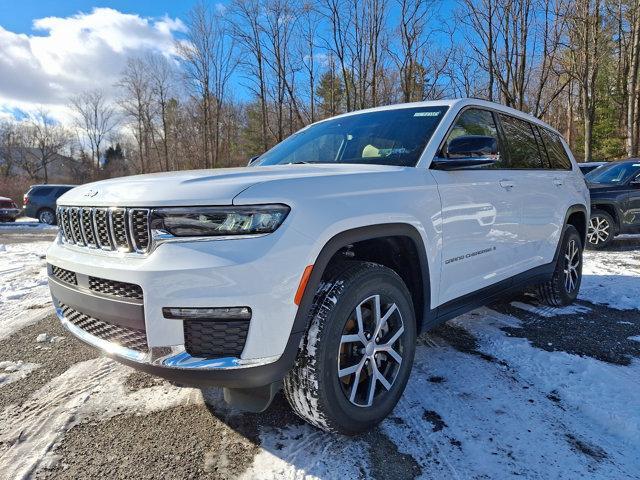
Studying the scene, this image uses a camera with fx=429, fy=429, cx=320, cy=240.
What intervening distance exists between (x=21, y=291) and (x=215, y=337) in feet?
14.9

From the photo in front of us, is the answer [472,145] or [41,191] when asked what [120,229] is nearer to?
[472,145]

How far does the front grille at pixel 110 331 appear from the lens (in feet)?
6.09

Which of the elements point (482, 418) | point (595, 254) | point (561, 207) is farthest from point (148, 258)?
point (595, 254)

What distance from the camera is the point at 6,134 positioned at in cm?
5912

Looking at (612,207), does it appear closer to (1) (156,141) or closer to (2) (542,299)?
(2) (542,299)

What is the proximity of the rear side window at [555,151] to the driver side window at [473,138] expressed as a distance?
3.69 feet

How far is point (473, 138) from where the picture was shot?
255 cm

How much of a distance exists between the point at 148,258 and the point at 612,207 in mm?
8716

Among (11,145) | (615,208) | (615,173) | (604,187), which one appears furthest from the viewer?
(11,145)

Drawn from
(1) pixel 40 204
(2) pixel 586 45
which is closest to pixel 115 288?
(1) pixel 40 204

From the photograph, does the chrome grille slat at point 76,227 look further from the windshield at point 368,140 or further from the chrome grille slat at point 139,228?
the windshield at point 368,140

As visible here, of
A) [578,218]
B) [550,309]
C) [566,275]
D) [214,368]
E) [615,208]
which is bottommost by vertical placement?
[550,309]

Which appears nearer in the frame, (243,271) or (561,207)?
(243,271)

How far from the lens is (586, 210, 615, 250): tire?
7914mm
